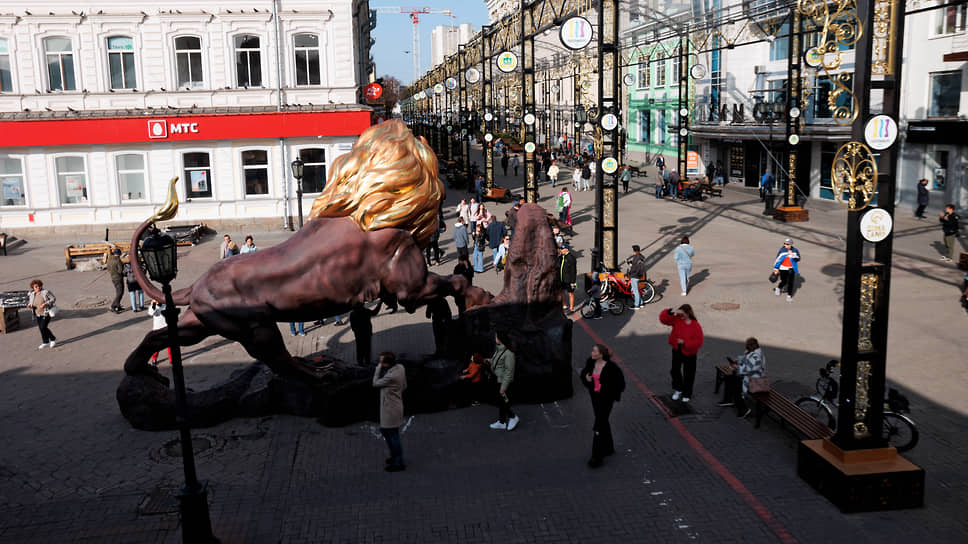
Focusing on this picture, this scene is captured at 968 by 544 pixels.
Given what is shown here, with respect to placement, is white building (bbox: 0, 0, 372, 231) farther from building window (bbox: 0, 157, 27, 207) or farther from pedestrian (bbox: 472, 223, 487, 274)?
pedestrian (bbox: 472, 223, 487, 274)

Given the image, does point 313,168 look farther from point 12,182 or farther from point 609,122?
point 609,122

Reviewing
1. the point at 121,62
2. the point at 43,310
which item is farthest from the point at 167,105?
the point at 43,310

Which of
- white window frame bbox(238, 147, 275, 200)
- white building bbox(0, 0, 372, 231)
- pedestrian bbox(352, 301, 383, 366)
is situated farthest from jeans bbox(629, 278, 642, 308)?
white window frame bbox(238, 147, 275, 200)

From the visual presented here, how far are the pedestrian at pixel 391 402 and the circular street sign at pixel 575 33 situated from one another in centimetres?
1142

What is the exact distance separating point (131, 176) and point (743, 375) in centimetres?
2574

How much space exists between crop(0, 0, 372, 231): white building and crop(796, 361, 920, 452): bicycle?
22.2m

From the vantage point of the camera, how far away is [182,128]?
28750 millimetres

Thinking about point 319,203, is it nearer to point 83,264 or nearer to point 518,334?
point 518,334

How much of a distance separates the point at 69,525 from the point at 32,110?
2480 centimetres

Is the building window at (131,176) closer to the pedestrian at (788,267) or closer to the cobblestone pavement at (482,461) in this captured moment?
the cobblestone pavement at (482,461)

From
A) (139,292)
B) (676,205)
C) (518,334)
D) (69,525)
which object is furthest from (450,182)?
(69,525)

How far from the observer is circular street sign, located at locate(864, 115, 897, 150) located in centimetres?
845

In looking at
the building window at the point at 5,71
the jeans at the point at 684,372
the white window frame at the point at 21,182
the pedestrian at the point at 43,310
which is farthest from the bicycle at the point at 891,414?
the building window at the point at 5,71

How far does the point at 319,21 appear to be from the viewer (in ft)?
97.3
